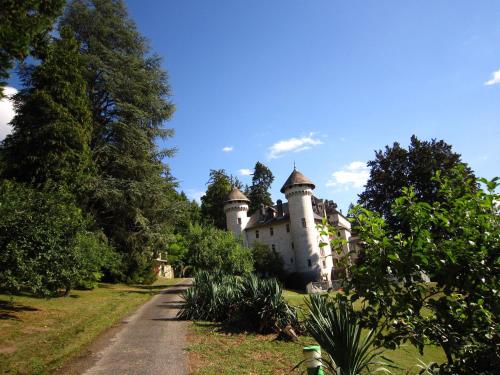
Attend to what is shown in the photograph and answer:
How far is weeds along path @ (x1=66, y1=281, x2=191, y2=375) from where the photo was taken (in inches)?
291

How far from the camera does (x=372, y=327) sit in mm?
3281

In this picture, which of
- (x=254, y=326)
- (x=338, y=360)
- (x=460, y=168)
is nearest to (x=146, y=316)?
(x=254, y=326)

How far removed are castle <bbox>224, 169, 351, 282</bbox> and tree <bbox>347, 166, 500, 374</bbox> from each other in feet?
120

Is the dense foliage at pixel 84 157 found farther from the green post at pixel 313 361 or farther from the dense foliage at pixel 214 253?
the green post at pixel 313 361

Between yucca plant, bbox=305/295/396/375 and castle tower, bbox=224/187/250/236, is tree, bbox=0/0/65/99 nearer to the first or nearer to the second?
yucca plant, bbox=305/295/396/375

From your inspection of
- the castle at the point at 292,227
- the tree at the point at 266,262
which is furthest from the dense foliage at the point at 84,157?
the castle at the point at 292,227

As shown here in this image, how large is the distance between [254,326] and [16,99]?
75.5 ft

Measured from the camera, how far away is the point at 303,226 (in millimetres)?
44031

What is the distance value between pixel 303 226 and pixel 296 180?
20.3 ft

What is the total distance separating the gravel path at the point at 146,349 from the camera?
24.2ft

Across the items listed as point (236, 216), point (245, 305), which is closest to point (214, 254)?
point (245, 305)

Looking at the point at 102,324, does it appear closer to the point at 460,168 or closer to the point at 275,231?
the point at 460,168

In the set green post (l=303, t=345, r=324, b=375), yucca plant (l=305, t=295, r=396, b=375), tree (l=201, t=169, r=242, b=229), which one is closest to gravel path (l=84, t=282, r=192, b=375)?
yucca plant (l=305, t=295, r=396, b=375)

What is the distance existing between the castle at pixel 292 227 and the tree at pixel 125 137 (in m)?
14.6
